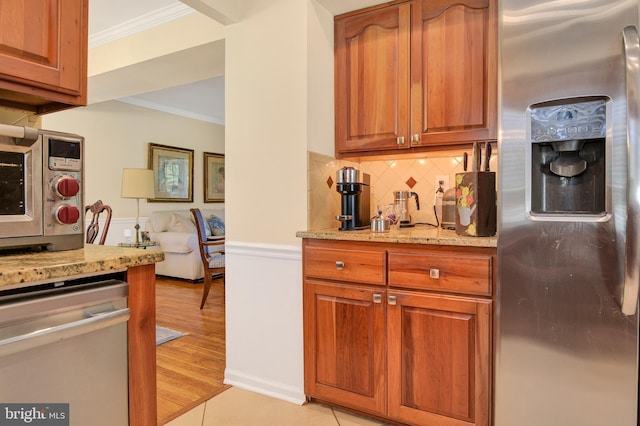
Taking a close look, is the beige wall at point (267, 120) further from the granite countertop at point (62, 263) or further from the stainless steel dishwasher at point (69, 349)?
the stainless steel dishwasher at point (69, 349)

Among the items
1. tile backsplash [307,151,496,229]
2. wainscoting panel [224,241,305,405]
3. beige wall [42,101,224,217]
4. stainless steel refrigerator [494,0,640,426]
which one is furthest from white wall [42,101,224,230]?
stainless steel refrigerator [494,0,640,426]

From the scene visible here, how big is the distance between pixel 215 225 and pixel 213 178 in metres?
1.39

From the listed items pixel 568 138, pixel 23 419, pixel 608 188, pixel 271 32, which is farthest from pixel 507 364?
pixel 271 32

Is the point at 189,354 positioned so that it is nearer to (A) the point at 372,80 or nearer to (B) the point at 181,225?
(A) the point at 372,80

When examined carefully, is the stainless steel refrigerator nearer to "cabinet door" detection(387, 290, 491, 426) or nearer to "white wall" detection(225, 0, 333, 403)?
"cabinet door" detection(387, 290, 491, 426)

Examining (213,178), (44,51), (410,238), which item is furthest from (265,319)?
(213,178)

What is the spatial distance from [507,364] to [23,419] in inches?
59.2

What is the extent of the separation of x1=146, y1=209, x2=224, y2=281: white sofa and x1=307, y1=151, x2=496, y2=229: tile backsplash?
3181mm

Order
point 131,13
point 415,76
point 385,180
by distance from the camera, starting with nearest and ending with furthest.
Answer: point 415,76
point 385,180
point 131,13

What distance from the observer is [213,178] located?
678 centimetres

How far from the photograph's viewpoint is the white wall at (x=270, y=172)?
2100 millimetres

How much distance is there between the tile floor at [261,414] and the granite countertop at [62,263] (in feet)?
3.89

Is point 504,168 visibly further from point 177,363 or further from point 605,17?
point 177,363

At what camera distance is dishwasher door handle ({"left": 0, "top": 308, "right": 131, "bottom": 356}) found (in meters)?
0.80
